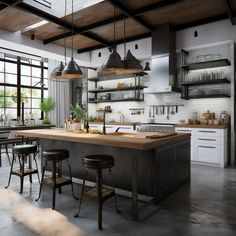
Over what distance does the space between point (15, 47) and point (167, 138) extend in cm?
531

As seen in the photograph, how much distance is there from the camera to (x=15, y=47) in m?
6.40

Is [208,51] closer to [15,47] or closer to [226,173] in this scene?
[226,173]

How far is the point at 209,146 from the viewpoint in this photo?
5.43 metres

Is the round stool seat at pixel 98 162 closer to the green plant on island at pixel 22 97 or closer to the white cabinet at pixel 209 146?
the white cabinet at pixel 209 146

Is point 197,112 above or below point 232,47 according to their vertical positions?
below

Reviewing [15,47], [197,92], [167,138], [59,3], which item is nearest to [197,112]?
[197,92]

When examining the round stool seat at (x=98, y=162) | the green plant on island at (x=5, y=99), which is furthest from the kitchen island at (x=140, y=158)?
the green plant on island at (x=5, y=99)

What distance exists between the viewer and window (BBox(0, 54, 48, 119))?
8888mm

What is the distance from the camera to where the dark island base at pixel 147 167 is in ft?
10.3

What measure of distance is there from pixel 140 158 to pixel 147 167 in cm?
16

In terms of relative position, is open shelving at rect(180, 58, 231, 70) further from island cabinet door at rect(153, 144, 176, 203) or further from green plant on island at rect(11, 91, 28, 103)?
green plant on island at rect(11, 91, 28, 103)

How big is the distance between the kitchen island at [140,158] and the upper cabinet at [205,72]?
2453 millimetres

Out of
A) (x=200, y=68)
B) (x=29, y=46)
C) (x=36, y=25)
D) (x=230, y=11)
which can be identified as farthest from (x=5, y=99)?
(x=230, y=11)

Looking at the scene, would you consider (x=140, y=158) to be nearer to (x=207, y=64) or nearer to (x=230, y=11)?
(x=207, y=64)
